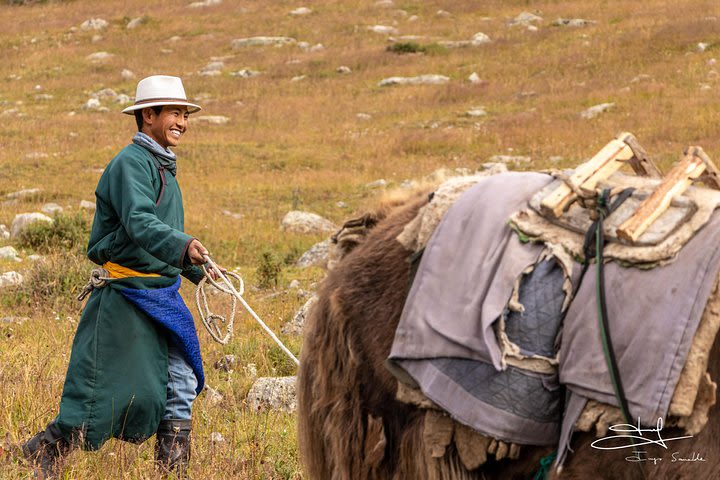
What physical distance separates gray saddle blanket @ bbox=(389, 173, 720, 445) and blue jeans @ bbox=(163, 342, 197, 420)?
147 centimetres

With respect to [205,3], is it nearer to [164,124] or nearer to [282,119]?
[282,119]

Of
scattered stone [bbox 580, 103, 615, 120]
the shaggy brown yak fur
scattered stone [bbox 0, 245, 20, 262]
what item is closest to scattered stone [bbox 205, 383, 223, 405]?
the shaggy brown yak fur

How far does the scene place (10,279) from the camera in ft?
26.2

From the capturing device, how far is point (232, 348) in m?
6.17

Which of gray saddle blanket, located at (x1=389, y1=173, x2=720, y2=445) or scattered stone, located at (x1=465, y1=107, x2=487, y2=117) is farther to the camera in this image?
→ scattered stone, located at (x1=465, y1=107, x2=487, y2=117)

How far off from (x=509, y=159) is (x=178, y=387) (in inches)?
486

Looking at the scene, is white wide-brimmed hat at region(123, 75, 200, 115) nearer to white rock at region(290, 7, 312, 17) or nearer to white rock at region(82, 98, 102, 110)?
white rock at region(82, 98, 102, 110)

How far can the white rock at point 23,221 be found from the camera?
10.8 m

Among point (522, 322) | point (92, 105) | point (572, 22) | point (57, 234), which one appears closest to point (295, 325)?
point (522, 322)

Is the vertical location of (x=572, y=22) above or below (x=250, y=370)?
below

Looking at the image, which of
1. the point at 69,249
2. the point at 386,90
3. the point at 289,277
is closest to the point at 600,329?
the point at 289,277

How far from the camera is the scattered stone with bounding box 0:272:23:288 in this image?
7844mm

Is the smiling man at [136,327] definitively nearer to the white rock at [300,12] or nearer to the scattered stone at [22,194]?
the scattered stone at [22,194]

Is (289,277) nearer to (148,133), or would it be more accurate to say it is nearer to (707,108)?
(148,133)
